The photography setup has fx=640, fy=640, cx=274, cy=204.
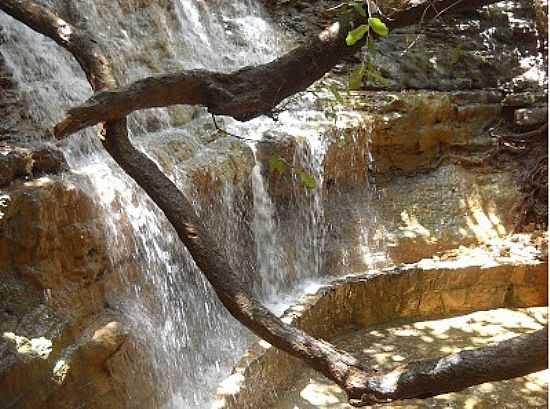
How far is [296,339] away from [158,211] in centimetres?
243

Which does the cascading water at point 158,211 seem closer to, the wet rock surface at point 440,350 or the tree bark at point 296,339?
the wet rock surface at point 440,350

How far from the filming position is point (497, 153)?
689 cm

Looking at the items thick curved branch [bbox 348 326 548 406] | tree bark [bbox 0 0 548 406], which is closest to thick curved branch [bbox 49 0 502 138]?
tree bark [bbox 0 0 548 406]

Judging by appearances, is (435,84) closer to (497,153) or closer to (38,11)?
(497,153)

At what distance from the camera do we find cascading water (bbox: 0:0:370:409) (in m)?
4.24

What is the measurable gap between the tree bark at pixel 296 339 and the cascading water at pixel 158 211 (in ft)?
4.18

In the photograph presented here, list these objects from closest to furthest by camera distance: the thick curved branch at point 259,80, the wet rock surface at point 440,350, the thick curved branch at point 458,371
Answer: the thick curved branch at point 458,371
the thick curved branch at point 259,80
the wet rock surface at point 440,350

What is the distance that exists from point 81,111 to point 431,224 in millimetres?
4513

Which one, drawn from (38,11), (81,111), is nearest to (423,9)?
(81,111)

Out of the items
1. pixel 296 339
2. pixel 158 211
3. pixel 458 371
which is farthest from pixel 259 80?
pixel 158 211

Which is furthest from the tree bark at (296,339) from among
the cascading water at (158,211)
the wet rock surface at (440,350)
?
the wet rock surface at (440,350)

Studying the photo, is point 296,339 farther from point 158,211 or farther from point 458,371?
point 158,211

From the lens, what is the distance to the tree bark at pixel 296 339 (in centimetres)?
184

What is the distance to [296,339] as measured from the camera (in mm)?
2328
